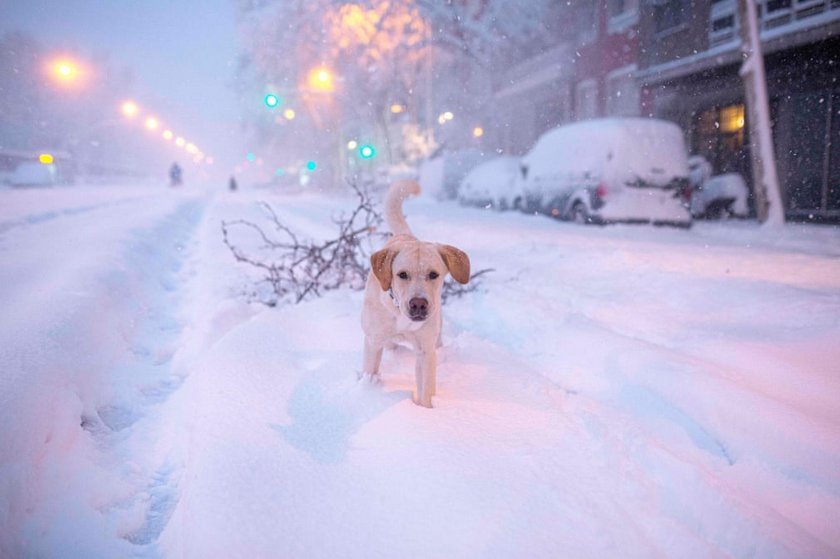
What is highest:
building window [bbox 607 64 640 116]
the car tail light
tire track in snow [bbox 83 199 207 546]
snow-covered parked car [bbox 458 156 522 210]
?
building window [bbox 607 64 640 116]

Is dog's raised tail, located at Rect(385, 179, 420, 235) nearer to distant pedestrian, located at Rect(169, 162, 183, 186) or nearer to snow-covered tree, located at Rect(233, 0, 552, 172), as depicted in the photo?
snow-covered tree, located at Rect(233, 0, 552, 172)

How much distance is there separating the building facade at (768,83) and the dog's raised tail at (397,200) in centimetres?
1295

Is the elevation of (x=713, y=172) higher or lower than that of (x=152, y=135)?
lower

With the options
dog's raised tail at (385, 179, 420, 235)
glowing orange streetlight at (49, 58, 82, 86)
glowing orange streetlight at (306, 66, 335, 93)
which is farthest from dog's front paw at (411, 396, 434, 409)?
glowing orange streetlight at (49, 58, 82, 86)

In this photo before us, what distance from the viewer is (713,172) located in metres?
15.1

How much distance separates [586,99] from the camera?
20.5 m

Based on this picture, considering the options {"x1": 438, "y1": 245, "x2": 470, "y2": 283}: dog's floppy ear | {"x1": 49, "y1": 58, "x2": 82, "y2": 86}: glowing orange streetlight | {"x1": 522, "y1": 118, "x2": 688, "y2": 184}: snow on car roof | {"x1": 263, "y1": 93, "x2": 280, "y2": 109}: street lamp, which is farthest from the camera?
{"x1": 49, "y1": 58, "x2": 82, "y2": 86}: glowing orange streetlight

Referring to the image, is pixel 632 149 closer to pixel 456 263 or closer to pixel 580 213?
pixel 580 213

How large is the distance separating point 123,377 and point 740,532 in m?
3.24

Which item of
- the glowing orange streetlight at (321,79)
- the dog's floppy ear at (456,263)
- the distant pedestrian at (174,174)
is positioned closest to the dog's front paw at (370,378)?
the dog's floppy ear at (456,263)

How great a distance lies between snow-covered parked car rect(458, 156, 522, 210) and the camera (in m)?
14.0

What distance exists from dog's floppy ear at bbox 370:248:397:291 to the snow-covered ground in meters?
0.57

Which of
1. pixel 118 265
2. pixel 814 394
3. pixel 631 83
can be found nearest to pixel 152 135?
pixel 631 83

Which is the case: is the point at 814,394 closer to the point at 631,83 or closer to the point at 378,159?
the point at 631,83
